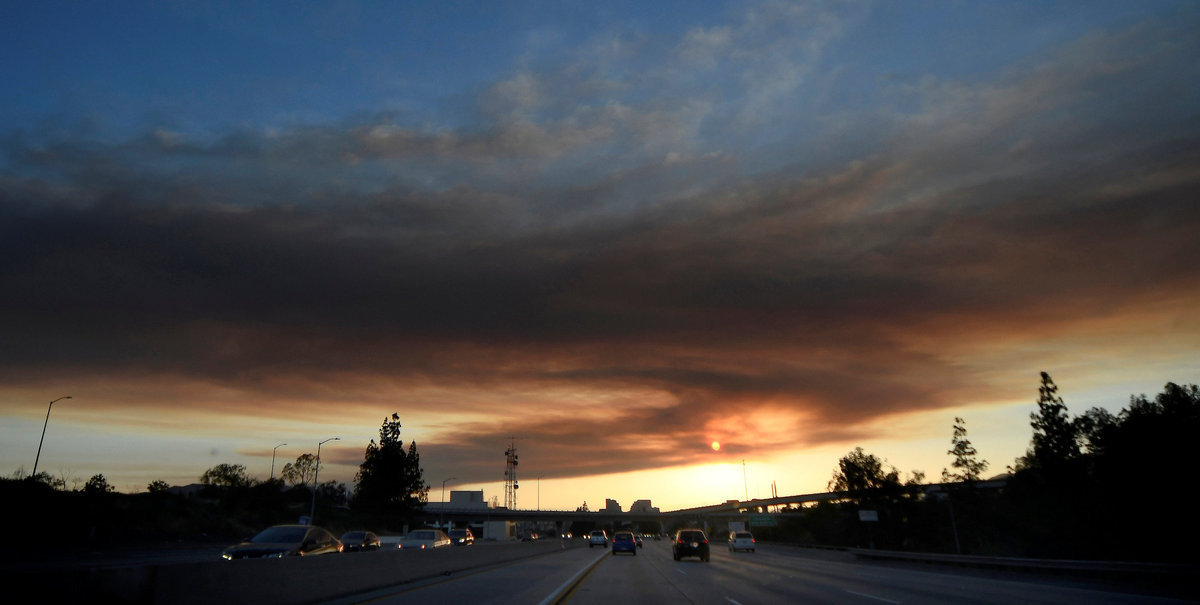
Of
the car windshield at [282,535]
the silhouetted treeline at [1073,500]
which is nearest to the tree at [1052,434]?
the silhouetted treeline at [1073,500]

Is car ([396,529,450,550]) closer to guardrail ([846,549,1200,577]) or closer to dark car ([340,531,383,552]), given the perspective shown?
dark car ([340,531,383,552])

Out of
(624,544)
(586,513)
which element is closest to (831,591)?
(624,544)

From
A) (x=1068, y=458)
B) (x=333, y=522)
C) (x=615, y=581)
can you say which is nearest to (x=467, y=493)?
(x=333, y=522)

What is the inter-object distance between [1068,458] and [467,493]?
113 meters

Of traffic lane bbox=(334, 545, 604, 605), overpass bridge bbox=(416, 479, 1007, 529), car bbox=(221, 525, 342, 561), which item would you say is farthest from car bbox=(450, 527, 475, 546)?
overpass bridge bbox=(416, 479, 1007, 529)

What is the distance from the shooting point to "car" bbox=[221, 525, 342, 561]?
68.0 feet

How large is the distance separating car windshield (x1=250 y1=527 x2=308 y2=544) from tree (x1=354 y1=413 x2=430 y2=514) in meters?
137

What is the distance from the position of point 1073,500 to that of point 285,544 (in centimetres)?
9327

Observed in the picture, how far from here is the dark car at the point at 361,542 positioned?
34.2 meters

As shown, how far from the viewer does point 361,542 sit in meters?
35.4

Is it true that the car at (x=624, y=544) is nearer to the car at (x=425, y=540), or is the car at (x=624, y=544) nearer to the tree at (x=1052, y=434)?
the car at (x=425, y=540)

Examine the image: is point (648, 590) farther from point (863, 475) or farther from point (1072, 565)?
point (863, 475)

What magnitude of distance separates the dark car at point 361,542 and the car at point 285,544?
10.4 m

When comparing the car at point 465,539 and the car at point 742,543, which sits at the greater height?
the car at point 465,539
